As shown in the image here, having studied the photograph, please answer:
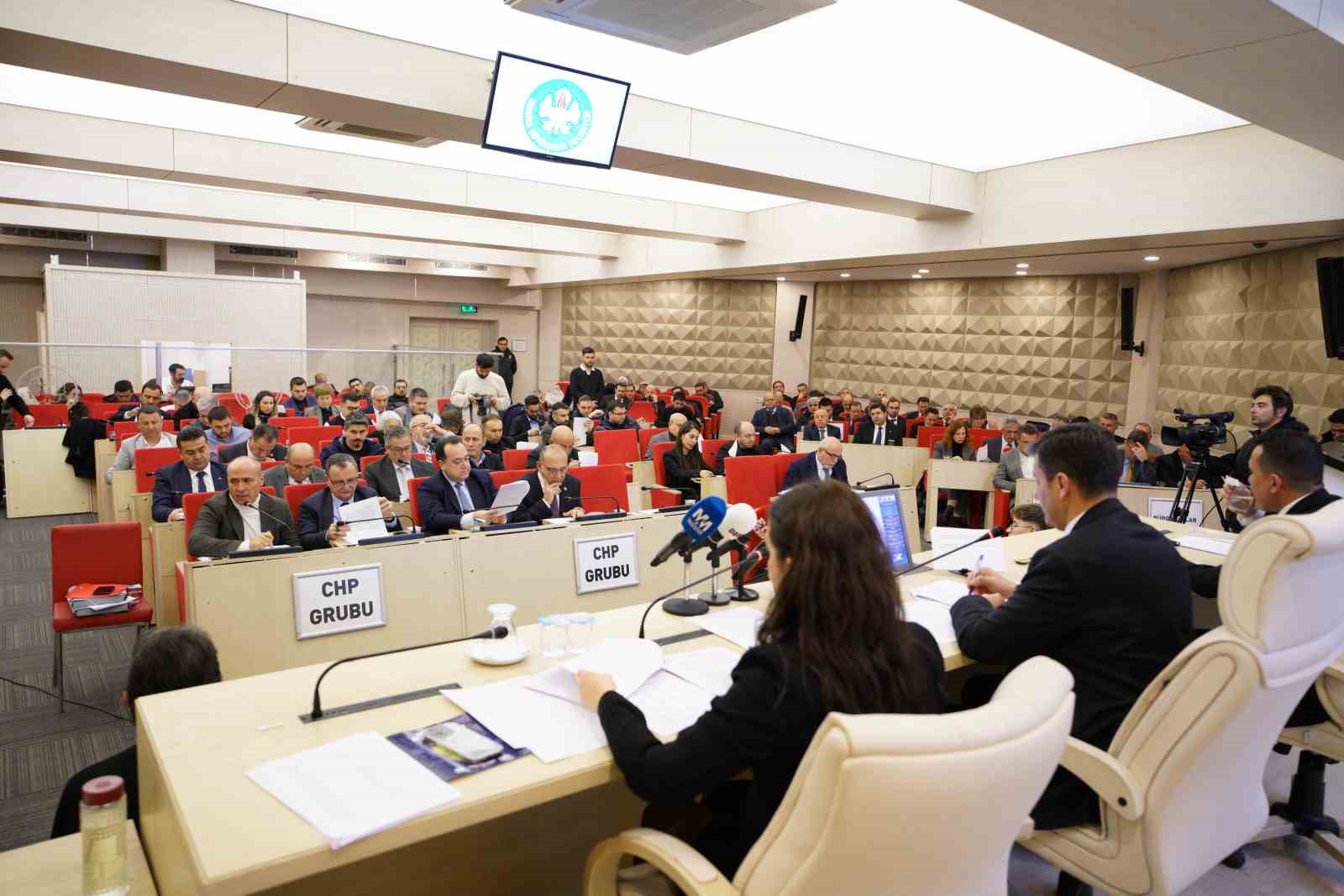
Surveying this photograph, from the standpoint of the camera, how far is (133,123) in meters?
7.42

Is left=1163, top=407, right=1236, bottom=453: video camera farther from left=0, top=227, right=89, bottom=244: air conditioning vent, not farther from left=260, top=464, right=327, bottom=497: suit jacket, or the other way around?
left=0, top=227, right=89, bottom=244: air conditioning vent

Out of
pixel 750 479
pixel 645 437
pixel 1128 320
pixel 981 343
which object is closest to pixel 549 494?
pixel 750 479

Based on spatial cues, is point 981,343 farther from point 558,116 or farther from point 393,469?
point 393,469

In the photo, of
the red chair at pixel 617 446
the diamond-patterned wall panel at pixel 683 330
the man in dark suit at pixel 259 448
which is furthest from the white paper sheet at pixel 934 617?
the diamond-patterned wall panel at pixel 683 330

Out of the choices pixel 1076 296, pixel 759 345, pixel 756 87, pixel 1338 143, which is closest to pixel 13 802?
pixel 756 87

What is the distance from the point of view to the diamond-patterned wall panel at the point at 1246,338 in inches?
281

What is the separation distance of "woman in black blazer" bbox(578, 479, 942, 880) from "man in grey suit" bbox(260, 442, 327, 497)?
4.07 meters

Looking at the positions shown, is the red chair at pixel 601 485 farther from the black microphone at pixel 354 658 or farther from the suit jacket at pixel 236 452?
the black microphone at pixel 354 658

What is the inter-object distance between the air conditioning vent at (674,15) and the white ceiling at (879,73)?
103 cm

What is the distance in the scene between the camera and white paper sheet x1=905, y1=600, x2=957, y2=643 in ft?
8.00

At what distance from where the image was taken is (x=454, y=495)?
492 centimetres

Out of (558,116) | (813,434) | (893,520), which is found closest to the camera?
(893,520)

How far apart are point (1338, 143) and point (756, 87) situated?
3604 mm

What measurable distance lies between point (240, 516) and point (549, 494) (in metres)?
1.60
